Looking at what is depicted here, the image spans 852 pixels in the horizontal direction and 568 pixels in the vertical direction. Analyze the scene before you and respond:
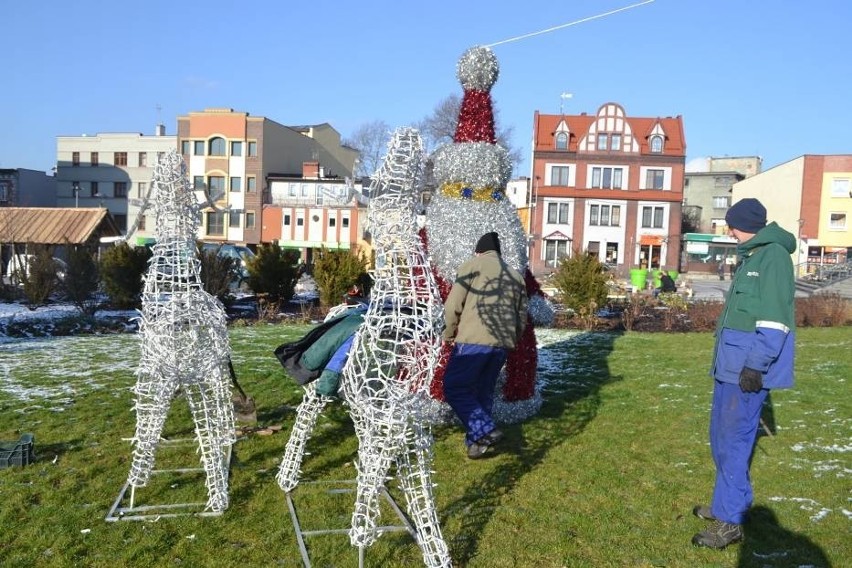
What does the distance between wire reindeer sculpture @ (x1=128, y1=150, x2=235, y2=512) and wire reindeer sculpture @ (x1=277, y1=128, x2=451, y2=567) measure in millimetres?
1407

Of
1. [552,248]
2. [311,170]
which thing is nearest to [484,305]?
[552,248]

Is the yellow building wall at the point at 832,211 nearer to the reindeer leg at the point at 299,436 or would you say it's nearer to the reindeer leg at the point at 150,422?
the reindeer leg at the point at 299,436

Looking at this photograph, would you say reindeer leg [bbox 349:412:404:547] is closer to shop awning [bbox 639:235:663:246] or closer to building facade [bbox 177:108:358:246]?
building facade [bbox 177:108:358:246]

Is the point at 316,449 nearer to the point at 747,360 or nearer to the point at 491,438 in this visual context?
the point at 491,438

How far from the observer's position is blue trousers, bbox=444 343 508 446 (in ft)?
17.7

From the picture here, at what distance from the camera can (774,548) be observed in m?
4.11

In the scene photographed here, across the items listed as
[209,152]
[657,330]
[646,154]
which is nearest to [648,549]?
[657,330]

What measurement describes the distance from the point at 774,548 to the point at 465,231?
3.59 m

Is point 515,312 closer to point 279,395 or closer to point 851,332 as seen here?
point 279,395

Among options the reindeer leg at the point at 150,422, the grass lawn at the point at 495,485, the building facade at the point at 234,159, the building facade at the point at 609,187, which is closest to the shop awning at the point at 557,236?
the building facade at the point at 609,187

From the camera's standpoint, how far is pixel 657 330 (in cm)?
1484

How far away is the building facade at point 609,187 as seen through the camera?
44250 millimetres

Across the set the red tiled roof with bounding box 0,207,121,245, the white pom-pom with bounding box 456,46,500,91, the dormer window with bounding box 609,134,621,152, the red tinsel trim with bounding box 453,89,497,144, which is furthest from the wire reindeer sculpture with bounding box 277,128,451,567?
the dormer window with bounding box 609,134,621,152

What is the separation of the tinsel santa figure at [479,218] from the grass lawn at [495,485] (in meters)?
0.45
